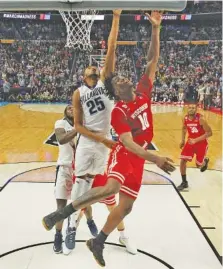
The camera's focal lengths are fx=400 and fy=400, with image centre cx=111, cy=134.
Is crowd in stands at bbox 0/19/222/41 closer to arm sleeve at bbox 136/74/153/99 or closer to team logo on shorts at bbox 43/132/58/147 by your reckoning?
team logo on shorts at bbox 43/132/58/147

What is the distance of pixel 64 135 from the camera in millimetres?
3443

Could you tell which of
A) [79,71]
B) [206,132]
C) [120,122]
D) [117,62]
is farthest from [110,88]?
[117,62]

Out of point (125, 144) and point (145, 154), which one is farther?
point (125, 144)

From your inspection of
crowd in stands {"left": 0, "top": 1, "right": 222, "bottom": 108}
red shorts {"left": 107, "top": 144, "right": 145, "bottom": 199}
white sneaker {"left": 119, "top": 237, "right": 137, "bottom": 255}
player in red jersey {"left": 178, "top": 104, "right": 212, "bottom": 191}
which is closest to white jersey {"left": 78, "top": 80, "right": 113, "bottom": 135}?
red shorts {"left": 107, "top": 144, "right": 145, "bottom": 199}

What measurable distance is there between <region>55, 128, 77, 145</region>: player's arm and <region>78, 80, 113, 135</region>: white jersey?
156 millimetres

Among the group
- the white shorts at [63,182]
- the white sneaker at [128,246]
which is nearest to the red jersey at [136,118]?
the white shorts at [63,182]

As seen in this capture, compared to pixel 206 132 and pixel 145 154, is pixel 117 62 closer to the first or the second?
pixel 206 132

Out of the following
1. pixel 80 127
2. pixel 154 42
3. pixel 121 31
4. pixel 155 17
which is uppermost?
pixel 121 31

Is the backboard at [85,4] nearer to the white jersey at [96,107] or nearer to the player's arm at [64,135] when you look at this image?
the white jersey at [96,107]

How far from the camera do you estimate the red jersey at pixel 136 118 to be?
2.86 meters

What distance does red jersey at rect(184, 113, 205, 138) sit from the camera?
5.95m

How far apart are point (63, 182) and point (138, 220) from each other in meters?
1.27

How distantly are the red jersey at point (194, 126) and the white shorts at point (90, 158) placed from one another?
109 inches

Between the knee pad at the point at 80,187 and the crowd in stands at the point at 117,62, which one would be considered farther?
the crowd in stands at the point at 117,62
